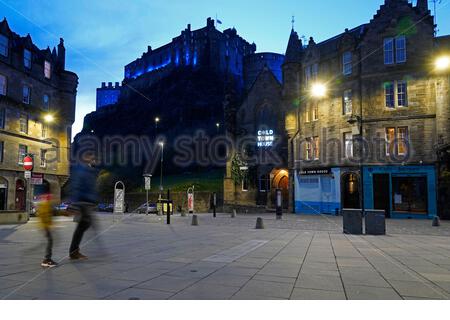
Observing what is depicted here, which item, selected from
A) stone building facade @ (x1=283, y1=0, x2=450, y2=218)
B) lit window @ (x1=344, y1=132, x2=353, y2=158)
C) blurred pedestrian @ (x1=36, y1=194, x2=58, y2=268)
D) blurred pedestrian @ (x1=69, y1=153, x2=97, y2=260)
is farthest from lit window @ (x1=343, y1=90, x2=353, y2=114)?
blurred pedestrian @ (x1=36, y1=194, x2=58, y2=268)

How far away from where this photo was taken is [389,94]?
28391 millimetres

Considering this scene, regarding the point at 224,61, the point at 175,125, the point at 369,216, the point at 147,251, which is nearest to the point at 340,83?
the point at 369,216

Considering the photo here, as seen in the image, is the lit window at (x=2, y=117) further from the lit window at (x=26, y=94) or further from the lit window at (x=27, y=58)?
the lit window at (x=27, y=58)

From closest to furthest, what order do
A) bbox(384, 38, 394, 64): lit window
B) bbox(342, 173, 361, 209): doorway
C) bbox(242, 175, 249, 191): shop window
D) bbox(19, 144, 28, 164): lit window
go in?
bbox(384, 38, 394, 64): lit window, bbox(342, 173, 361, 209): doorway, bbox(19, 144, 28, 164): lit window, bbox(242, 175, 249, 191): shop window

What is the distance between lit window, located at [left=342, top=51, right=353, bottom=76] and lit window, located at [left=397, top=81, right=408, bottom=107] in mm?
4237

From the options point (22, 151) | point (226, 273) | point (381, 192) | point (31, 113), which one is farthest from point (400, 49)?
point (22, 151)

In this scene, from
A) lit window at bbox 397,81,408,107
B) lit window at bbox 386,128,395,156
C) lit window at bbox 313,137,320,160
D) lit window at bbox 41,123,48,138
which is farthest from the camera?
lit window at bbox 41,123,48,138

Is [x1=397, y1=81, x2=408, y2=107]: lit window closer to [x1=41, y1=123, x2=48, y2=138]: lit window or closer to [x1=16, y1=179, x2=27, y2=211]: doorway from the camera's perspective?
[x1=41, y1=123, x2=48, y2=138]: lit window

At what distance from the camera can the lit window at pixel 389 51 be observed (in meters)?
28.5

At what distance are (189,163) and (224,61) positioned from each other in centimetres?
3092

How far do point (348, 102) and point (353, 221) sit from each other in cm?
1815

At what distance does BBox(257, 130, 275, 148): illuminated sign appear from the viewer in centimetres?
4072

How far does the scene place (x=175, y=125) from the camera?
8619 cm
